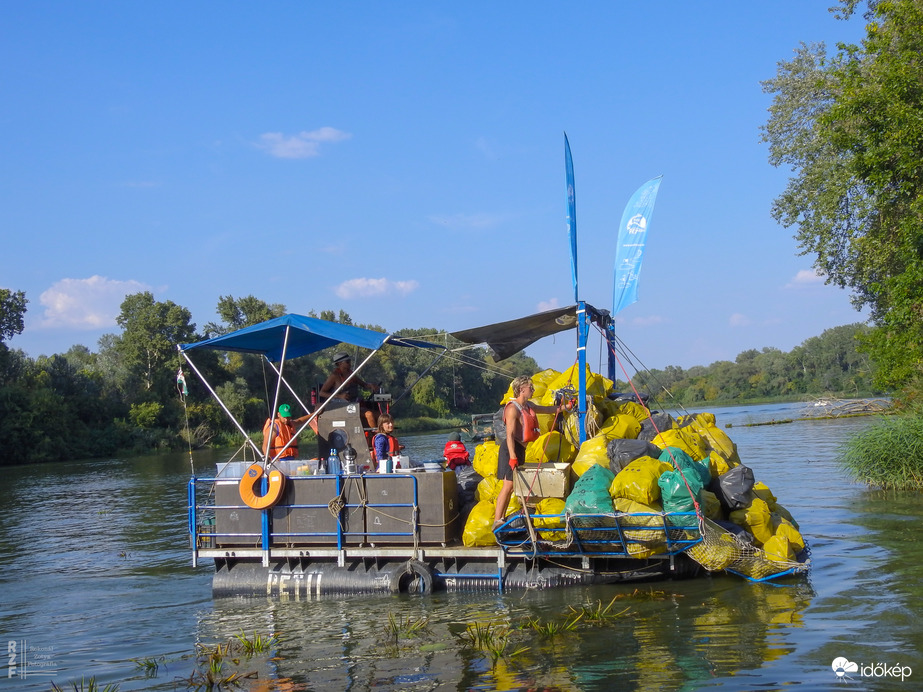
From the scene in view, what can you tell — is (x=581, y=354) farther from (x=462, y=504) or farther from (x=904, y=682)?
(x=904, y=682)

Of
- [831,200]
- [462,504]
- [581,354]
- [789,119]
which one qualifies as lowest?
[462,504]

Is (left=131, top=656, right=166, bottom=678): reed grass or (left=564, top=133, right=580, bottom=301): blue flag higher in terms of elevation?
(left=564, top=133, right=580, bottom=301): blue flag

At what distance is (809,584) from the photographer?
1013 centimetres

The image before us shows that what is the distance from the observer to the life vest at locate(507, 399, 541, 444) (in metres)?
10.0

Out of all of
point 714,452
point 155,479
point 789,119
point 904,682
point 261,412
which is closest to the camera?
point 904,682

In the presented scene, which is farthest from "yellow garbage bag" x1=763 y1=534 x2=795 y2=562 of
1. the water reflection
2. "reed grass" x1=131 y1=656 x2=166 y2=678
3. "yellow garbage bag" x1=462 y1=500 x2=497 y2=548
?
"reed grass" x1=131 y1=656 x2=166 y2=678

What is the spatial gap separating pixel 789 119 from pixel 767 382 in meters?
72.8

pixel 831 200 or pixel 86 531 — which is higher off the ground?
pixel 831 200

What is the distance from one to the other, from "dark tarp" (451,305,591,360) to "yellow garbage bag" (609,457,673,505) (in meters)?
2.79

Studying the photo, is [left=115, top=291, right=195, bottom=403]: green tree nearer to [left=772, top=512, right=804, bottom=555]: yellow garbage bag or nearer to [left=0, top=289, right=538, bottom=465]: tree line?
[left=0, top=289, right=538, bottom=465]: tree line

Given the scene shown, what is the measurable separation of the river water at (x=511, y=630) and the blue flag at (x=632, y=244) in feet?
14.5

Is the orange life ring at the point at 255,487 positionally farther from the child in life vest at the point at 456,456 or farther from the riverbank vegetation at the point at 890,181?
the riverbank vegetation at the point at 890,181

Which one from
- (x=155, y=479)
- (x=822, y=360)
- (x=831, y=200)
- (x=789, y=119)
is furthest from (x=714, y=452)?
(x=822, y=360)

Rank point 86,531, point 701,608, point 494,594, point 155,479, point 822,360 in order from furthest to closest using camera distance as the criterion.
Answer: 1. point 822,360
2. point 155,479
3. point 86,531
4. point 494,594
5. point 701,608
